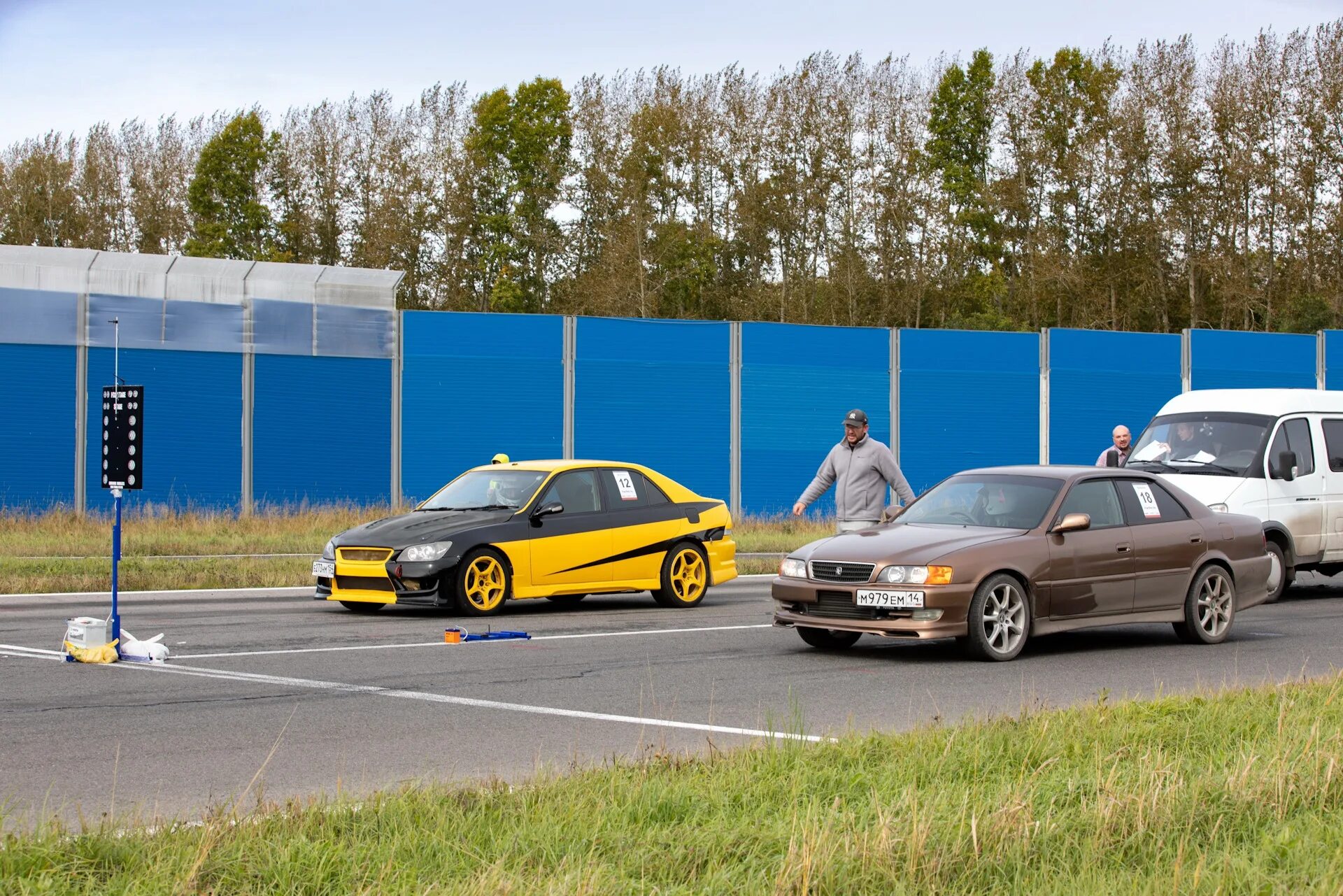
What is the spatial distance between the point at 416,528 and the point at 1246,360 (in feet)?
89.1

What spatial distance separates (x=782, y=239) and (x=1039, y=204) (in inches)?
345

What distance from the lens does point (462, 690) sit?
9.72 metres

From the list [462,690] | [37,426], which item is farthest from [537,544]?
[37,426]

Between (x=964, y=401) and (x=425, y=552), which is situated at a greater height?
(x=964, y=401)

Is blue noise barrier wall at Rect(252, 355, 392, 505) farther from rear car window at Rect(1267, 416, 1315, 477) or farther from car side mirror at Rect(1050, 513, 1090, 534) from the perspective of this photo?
car side mirror at Rect(1050, 513, 1090, 534)

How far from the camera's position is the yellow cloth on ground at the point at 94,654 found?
1086 cm

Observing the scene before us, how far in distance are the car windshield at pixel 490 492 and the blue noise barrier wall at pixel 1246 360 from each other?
971 inches

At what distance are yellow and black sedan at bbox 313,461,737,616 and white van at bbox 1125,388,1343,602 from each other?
5.16 meters

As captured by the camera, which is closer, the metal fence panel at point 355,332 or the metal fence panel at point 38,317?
the metal fence panel at point 38,317

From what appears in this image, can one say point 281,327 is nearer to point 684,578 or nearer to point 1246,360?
point 684,578

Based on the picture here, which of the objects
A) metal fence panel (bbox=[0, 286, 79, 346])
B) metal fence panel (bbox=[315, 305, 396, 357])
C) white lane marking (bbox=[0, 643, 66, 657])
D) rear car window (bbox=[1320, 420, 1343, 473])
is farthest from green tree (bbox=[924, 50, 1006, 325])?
white lane marking (bbox=[0, 643, 66, 657])

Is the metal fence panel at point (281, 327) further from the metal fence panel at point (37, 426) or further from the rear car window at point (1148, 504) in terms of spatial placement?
the rear car window at point (1148, 504)

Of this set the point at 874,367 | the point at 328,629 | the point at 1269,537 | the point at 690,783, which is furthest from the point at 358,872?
the point at 874,367

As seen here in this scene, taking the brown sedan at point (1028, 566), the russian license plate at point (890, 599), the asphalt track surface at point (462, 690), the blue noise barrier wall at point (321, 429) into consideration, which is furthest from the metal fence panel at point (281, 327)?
the russian license plate at point (890, 599)
